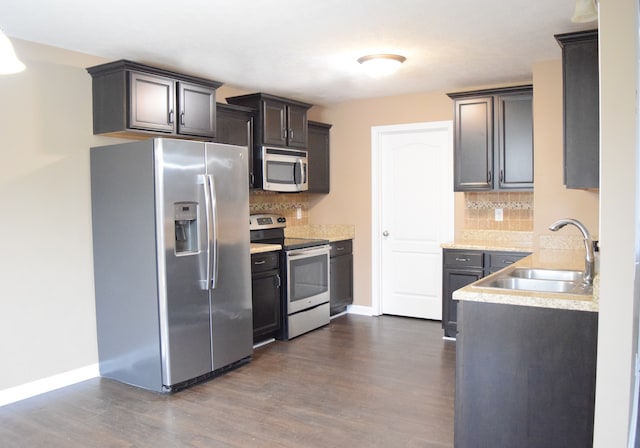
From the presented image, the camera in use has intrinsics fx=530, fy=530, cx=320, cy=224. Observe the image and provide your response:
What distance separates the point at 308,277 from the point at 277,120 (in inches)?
62.3

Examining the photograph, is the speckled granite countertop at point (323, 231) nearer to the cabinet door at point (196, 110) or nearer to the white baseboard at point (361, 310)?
the white baseboard at point (361, 310)

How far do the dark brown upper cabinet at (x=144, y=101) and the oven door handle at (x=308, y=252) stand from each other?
1430mm

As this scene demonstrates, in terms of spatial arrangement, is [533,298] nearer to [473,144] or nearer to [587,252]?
[587,252]

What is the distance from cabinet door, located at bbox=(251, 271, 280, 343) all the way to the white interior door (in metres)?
1.51

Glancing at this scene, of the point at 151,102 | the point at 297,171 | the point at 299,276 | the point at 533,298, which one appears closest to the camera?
the point at 533,298

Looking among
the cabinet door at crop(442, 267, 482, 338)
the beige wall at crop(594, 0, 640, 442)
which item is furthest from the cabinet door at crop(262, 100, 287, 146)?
the beige wall at crop(594, 0, 640, 442)

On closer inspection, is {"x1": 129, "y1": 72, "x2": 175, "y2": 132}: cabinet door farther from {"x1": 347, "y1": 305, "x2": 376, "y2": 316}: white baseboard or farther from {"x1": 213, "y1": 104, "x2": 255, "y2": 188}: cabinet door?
{"x1": 347, "y1": 305, "x2": 376, "y2": 316}: white baseboard

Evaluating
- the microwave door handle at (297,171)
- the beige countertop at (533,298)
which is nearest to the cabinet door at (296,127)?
the microwave door handle at (297,171)

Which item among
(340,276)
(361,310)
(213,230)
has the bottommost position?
(361,310)

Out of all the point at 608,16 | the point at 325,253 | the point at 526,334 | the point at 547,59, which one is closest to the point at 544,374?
the point at 526,334

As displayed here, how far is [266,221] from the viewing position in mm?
5457

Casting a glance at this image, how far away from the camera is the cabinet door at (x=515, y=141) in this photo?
4.74 m

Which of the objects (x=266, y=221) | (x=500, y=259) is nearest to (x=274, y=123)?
(x=266, y=221)

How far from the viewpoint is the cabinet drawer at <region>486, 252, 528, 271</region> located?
4562 mm
